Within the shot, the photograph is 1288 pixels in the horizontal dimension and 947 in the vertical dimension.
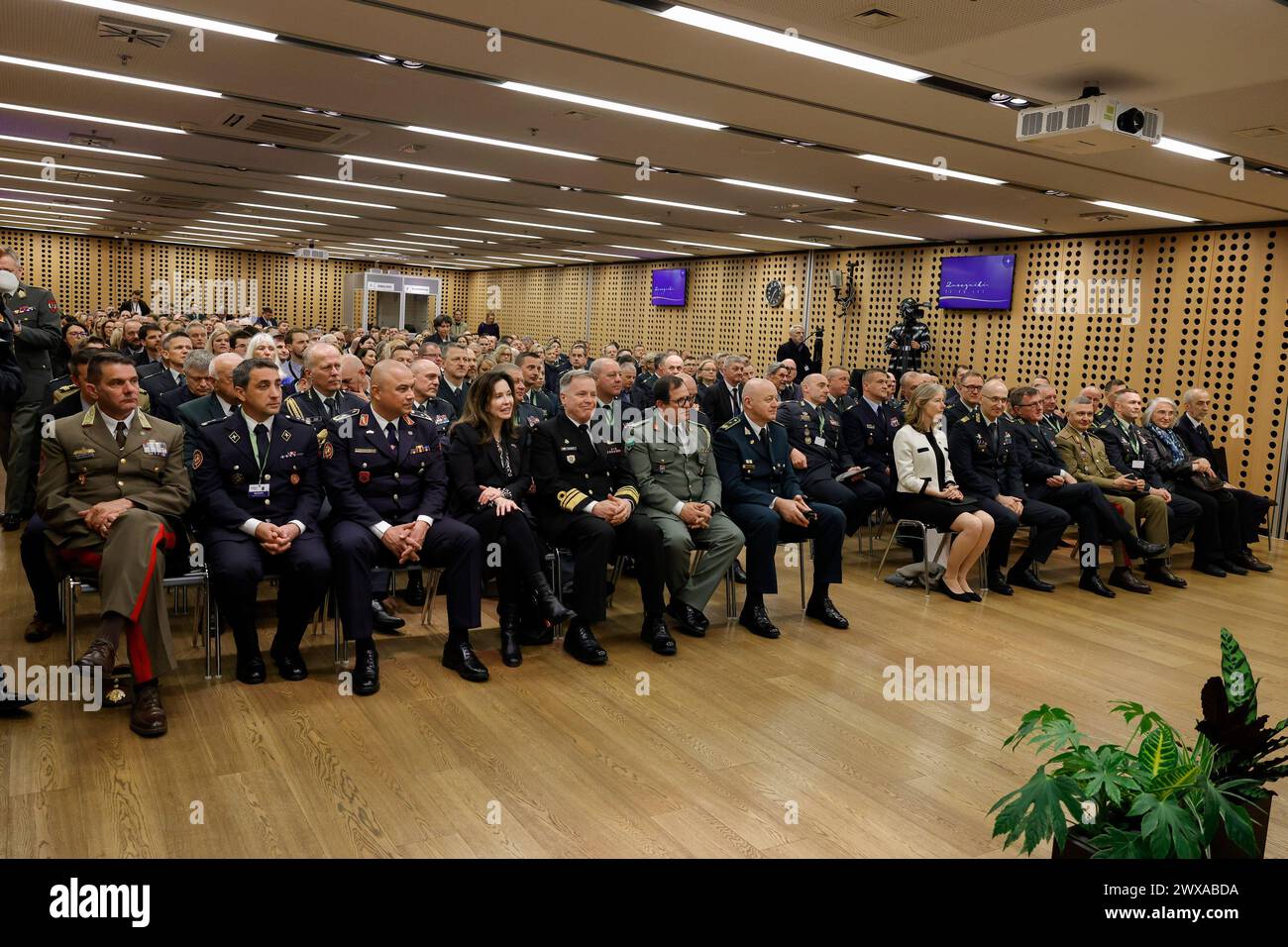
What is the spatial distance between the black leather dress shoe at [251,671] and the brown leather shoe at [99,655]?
25.4 inches

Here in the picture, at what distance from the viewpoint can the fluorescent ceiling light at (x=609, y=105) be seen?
6.39 m

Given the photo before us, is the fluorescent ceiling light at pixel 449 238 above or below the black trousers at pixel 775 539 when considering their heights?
above

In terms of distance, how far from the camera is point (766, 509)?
5500 mm

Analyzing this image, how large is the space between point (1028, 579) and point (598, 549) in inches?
149

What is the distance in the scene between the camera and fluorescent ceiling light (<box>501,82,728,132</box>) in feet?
21.0

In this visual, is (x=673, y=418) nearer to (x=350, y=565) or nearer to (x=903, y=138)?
(x=350, y=565)

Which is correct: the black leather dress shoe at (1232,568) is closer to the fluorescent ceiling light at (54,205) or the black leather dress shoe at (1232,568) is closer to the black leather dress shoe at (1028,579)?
the black leather dress shoe at (1028,579)

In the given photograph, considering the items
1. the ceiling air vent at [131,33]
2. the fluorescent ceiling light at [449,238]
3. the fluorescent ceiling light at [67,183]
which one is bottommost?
the ceiling air vent at [131,33]

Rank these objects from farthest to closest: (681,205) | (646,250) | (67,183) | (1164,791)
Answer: (646,250) → (67,183) → (681,205) → (1164,791)

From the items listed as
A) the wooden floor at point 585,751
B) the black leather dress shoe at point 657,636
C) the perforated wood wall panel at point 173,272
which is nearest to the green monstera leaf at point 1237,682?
the wooden floor at point 585,751

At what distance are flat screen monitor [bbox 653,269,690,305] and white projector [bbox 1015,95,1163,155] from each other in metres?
13.9

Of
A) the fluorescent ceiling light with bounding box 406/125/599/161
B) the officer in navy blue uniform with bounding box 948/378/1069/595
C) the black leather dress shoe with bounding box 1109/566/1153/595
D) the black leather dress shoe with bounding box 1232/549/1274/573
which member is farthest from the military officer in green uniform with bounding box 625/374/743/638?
the black leather dress shoe with bounding box 1232/549/1274/573

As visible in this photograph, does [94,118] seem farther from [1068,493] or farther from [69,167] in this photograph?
[1068,493]

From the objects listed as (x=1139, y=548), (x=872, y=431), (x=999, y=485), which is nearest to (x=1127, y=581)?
(x=1139, y=548)
